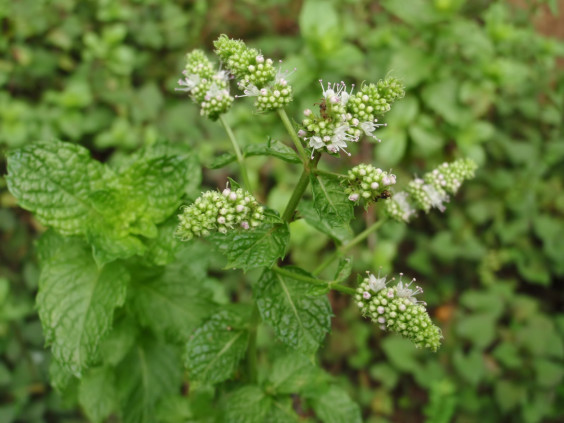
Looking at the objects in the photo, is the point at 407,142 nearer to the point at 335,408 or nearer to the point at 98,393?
the point at 335,408

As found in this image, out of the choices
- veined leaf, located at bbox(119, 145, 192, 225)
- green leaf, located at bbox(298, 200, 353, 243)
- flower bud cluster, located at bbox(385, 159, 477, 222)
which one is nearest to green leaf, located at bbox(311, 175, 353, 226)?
green leaf, located at bbox(298, 200, 353, 243)

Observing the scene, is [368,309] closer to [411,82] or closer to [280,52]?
[411,82]

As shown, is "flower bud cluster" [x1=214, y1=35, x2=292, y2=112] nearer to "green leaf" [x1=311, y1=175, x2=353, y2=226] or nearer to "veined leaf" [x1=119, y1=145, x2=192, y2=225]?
"green leaf" [x1=311, y1=175, x2=353, y2=226]

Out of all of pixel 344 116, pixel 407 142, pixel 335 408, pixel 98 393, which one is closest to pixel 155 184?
pixel 344 116

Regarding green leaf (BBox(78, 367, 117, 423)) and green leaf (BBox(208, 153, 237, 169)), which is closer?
green leaf (BBox(208, 153, 237, 169))

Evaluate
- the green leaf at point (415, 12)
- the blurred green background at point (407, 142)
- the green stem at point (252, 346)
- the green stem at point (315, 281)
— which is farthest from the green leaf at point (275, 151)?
the green leaf at point (415, 12)

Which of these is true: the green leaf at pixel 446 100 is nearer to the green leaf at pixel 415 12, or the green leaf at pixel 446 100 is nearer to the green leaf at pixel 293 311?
the green leaf at pixel 415 12

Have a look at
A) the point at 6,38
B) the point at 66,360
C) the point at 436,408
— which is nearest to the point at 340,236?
the point at 66,360
